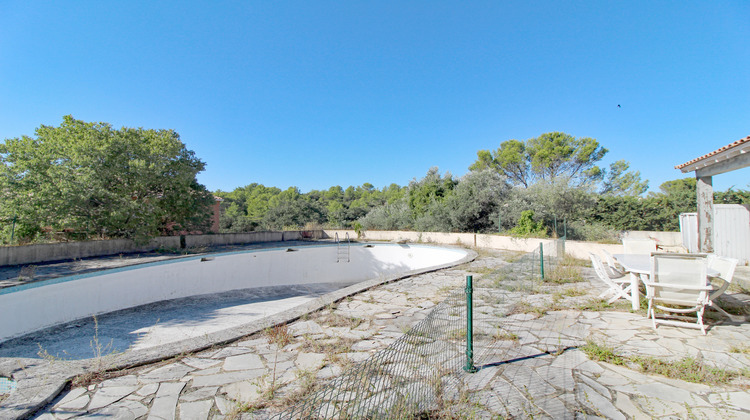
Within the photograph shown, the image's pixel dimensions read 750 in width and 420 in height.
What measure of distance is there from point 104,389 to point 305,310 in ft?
7.27

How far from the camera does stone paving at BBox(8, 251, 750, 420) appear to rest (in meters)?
2.10

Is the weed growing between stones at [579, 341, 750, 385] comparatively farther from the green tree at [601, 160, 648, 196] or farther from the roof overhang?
the green tree at [601, 160, 648, 196]

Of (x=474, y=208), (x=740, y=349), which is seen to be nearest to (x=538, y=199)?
(x=474, y=208)

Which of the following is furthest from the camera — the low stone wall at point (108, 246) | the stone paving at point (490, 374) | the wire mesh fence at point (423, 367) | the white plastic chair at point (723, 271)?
the low stone wall at point (108, 246)

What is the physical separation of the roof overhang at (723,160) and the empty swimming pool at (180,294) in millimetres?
5677

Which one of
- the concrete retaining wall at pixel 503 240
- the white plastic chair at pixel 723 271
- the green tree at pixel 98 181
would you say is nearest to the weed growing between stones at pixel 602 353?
the white plastic chair at pixel 723 271

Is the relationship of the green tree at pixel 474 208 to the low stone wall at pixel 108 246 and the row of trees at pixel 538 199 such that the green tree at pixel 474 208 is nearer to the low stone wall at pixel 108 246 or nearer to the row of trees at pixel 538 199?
the row of trees at pixel 538 199

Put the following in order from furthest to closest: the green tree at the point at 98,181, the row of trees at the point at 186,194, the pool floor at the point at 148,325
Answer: the row of trees at the point at 186,194
the green tree at the point at 98,181
the pool floor at the point at 148,325

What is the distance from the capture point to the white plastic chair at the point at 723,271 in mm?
3400

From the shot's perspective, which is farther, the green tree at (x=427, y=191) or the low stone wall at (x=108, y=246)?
the green tree at (x=427, y=191)

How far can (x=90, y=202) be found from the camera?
408 inches

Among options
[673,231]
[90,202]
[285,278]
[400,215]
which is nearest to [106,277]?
[90,202]

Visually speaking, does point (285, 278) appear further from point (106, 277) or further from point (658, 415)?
point (658, 415)

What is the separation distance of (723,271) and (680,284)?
0.86m
